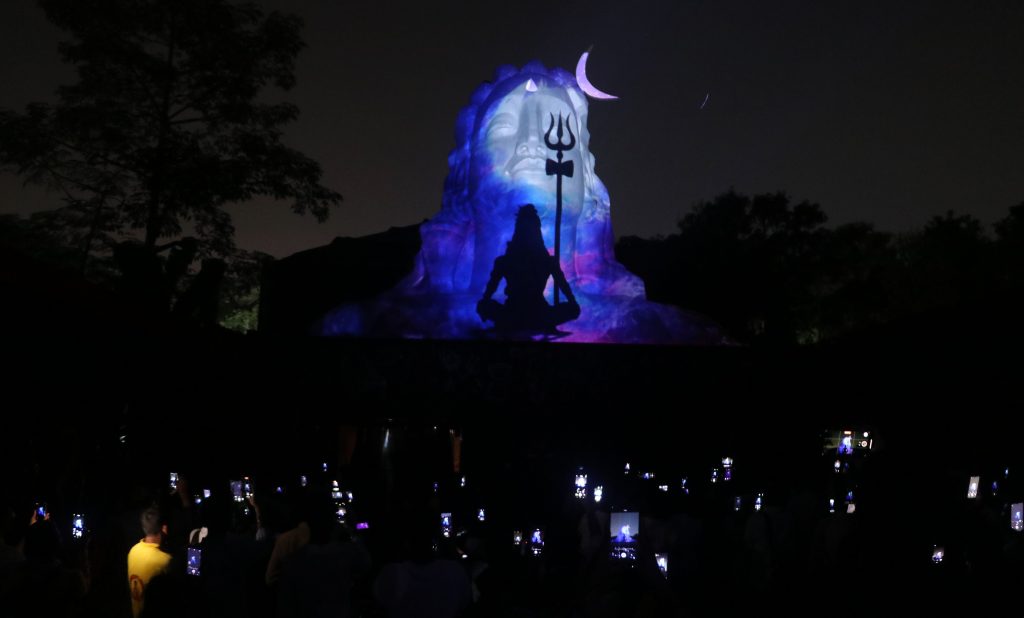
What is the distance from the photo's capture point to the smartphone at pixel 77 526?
845cm

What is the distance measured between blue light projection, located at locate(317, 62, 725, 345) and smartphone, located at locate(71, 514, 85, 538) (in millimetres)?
9221

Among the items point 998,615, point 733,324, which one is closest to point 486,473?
point 998,615

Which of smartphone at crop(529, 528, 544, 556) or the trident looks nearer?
smartphone at crop(529, 528, 544, 556)

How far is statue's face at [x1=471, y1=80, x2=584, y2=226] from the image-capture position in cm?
1845

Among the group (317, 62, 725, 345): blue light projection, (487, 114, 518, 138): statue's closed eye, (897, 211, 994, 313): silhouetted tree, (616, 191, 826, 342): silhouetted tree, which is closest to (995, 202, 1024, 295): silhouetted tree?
(897, 211, 994, 313): silhouetted tree

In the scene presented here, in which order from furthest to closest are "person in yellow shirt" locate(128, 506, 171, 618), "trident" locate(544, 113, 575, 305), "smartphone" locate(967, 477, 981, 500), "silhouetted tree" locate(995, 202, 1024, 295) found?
"silhouetted tree" locate(995, 202, 1024, 295) → "trident" locate(544, 113, 575, 305) → "smartphone" locate(967, 477, 981, 500) → "person in yellow shirt" locate(128, 506, 171, 618)

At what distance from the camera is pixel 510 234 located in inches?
727

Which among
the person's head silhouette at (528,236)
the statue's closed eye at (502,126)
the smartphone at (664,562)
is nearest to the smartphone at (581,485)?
the smartphone at (664,562)

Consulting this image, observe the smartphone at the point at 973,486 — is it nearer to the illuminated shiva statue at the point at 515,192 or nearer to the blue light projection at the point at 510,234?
the blue light projection at the point at 510,234

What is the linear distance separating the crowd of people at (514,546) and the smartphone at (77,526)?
0.02 meters

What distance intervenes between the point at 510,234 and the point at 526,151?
142cm

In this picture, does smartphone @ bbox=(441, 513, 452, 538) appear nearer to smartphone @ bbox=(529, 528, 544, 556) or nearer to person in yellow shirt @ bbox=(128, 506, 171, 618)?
smartphone @ bbox=(529, 528, 544, 556)

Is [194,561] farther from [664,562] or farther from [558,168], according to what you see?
[558,168]

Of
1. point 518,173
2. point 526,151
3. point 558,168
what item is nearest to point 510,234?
point 518,173
